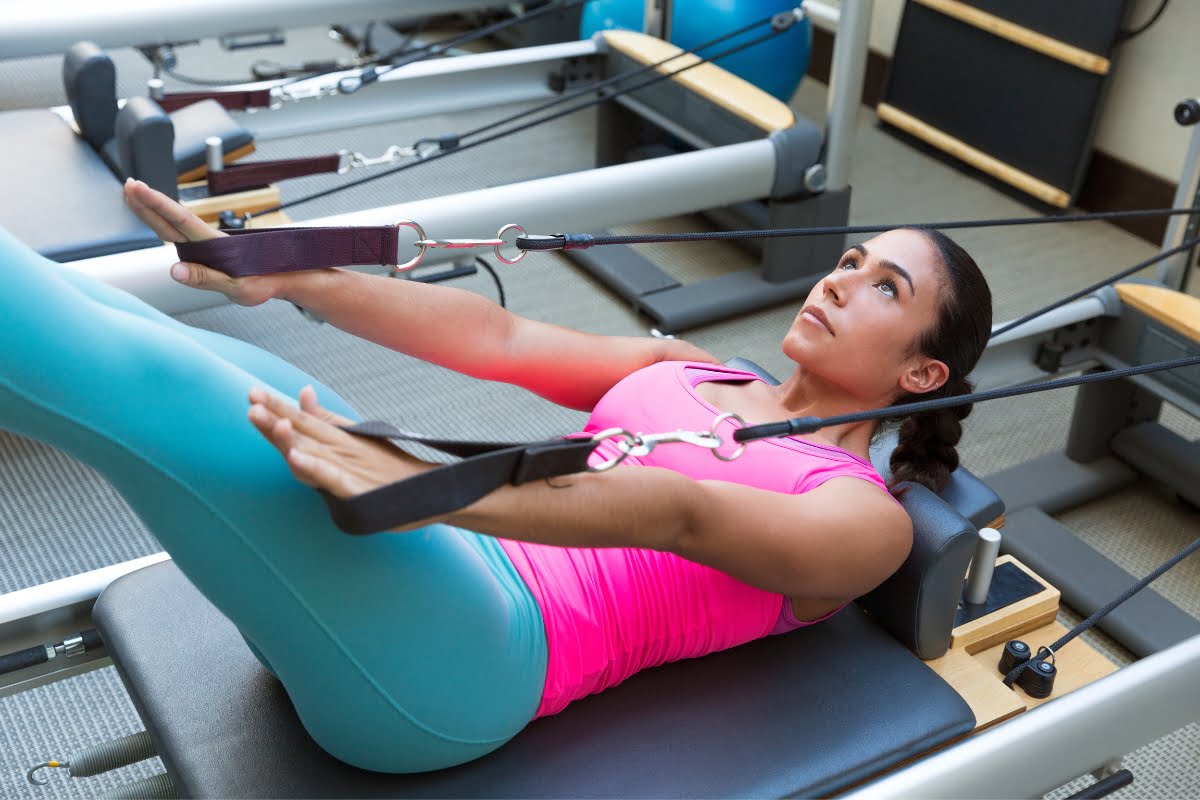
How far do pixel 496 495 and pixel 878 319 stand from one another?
1.95ft

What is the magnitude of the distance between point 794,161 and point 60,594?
2.03 meters

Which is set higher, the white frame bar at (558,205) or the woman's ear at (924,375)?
the woman's ear at (924,375)

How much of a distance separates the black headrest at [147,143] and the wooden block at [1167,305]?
1918 mm

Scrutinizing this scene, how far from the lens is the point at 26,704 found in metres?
1.82

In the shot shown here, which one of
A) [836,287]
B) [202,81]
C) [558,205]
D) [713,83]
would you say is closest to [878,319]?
[836,287]

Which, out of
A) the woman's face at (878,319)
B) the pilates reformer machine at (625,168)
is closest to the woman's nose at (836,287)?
the woman's face at (878,319)

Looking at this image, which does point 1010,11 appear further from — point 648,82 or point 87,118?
point 87,118

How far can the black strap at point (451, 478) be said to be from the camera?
0.86m

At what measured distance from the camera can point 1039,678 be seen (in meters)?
1.42

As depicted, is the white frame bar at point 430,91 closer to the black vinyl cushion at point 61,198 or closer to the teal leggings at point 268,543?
the black vinyl cushion at point 61,198

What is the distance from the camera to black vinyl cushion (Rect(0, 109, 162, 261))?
7.32 ft

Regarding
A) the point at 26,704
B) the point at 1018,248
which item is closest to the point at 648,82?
the point at 1018,248

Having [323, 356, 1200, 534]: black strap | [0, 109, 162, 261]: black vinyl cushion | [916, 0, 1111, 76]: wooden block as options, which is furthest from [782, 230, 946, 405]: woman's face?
[916, 0, 1111, 76]: wooden block

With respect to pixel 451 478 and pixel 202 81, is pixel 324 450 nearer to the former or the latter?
pixel 451 478
